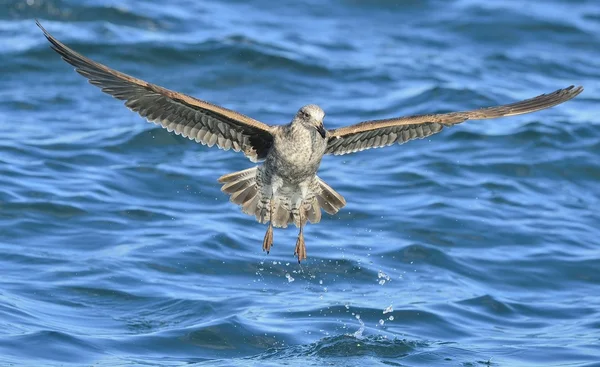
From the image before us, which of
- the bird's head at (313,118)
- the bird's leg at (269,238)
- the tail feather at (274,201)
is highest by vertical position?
the bird's head at (313,118)

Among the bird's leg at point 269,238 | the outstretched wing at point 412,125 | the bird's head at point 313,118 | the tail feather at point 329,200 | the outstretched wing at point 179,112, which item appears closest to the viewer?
the outstretched wing at point 179,112

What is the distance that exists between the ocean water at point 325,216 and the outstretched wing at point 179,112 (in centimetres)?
134

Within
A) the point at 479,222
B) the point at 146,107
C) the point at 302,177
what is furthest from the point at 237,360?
the point at 479,222

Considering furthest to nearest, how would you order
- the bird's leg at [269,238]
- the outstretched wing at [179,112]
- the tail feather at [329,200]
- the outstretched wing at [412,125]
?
1. the tail feather at [329,200]
2. the bird's leg at [269,238]
3. the outstretched wing at [412,125]
4. the outstretched wing at [179,112]

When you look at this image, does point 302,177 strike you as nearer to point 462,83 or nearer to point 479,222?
point 479,222

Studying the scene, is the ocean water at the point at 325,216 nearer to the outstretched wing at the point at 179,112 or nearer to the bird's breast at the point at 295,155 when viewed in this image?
the bird's breast at the point at 295,155

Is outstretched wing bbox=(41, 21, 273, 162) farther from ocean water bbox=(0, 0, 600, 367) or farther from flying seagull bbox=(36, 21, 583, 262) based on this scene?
ocean water bbox=(0, 0, 600, 367)

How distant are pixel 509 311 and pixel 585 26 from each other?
31.3 feet

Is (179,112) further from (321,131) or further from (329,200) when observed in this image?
(329,200)

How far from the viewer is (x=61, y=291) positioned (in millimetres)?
8281

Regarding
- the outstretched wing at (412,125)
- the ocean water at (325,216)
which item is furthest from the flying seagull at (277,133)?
the ocean water at (325,216)

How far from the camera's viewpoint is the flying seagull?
721 cm

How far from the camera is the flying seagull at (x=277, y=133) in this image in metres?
7.21

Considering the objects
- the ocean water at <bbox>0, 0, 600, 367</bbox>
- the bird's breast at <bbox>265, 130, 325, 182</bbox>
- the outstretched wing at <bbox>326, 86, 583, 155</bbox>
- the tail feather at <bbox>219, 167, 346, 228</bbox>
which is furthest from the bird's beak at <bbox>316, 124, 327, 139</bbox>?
the ocean water at <bbox>0, 0, 600, 367</bbox>
